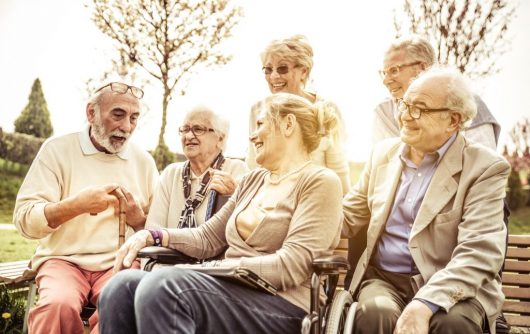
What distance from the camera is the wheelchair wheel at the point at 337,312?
1961mm

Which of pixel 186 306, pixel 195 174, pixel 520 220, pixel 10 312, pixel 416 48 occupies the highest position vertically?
pixel 416 48

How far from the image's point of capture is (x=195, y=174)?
315 cm

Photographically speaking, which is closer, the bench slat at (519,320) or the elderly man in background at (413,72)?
the elderly man in background at (413,72)

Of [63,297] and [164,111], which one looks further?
[164,111]

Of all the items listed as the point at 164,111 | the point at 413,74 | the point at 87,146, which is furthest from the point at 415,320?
the point at 164,111

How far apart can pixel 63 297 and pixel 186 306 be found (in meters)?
0.91

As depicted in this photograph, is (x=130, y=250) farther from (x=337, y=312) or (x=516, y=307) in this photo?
(x=516, y=307)

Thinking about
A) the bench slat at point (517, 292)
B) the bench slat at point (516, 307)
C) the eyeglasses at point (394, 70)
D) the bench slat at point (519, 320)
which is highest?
the eyeglasses at point (394, 70)

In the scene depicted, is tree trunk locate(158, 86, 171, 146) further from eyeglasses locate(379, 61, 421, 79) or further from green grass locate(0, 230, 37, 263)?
eyeglasses locate(379, 61, 421, 79)

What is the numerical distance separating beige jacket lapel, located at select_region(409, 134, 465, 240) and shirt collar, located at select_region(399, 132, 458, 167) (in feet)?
0.05

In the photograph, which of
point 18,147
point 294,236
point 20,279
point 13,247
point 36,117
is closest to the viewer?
point 294,236

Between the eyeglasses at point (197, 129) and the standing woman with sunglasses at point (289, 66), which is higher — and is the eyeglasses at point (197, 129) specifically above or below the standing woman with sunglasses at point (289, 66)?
below

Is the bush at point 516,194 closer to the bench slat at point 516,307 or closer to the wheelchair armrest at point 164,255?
the bench slat at point 516,307

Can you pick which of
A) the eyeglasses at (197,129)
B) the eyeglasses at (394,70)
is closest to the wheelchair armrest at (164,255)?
the eyeglasses at (197,129)
